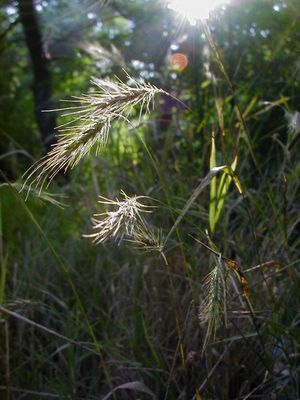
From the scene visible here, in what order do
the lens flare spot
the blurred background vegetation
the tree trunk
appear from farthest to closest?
the tree trunk, the lens flare spot, the blurred background vegetation

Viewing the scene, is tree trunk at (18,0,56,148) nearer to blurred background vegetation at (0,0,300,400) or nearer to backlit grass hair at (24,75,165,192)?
blurred background vegetation at (0,0,300,400)

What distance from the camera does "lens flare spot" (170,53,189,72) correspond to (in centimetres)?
355

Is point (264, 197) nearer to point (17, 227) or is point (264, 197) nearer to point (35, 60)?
point (17, 227)

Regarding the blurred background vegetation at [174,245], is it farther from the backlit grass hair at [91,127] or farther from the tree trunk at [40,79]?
the tree trunk at [40,79]

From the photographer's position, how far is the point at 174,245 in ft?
7.85

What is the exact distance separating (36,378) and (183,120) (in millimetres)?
1469

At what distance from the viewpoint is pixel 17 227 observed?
3293 millimetres

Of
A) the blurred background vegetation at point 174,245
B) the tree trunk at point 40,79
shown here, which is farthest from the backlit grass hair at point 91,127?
the tree trunk at point 40,79

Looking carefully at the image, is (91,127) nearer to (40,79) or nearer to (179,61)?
(179,61)

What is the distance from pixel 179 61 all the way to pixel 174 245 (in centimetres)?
152

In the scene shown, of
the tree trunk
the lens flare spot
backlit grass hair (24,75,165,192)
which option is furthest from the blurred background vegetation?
the tree trunk

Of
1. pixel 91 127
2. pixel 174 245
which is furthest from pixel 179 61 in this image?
pixel 91 127

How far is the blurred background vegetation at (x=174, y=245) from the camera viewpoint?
1.81m

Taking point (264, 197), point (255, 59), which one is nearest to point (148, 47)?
point (255, 59)
